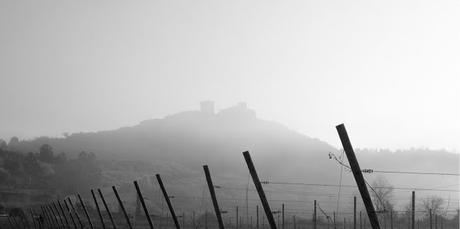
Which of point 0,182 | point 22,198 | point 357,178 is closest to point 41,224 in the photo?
point 357,178

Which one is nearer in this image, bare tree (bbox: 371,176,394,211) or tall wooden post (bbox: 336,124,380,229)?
tall wooden post (bbox: 336,124,380,229)

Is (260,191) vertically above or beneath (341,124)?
beneath

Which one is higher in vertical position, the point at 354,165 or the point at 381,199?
the point at 354,165

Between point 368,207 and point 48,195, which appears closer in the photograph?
point 368,207

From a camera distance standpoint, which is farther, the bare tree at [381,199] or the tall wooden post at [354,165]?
the bare tree at [381,199]

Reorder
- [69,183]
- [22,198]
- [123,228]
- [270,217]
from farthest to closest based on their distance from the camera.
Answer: [69,183] → [22,198] → [123,228] → [270,217]

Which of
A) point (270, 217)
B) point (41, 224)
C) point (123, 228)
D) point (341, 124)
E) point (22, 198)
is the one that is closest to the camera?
point (341, 124)

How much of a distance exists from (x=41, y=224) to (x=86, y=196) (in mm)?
171162

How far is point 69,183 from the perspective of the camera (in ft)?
650

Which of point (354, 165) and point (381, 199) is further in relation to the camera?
point (381, 199)

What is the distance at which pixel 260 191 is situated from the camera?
12461mm

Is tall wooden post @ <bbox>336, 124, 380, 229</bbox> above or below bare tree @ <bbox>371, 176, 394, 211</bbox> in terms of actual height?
above

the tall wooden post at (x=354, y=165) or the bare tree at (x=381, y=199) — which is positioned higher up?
the tall wooden post at (x=354, y=165)

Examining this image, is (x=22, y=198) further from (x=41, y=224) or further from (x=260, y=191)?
(x=260, y=191)
